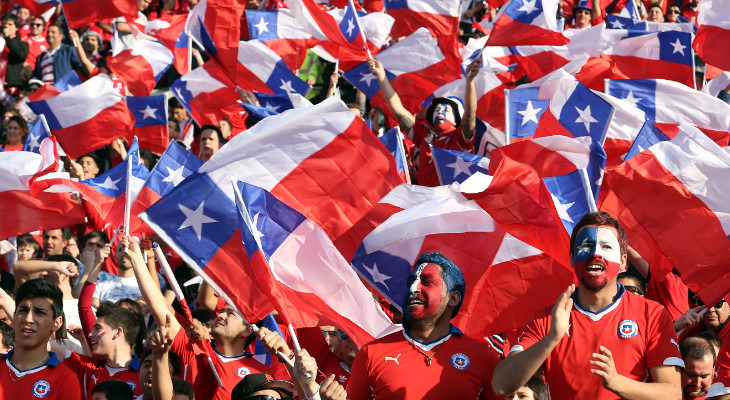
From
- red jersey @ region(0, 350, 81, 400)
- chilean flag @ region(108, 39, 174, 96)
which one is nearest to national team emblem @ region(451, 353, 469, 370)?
red jersey @ region(0, 350, 81, 400)

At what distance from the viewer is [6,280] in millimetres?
9805

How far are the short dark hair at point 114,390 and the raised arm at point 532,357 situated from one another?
2496mm

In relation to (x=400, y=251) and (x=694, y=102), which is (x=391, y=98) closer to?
(x=694, y=102)

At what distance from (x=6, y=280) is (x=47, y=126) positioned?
1.93 m

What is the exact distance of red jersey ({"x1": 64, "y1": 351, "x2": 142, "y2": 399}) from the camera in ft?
22.3

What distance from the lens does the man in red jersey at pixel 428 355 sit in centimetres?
497

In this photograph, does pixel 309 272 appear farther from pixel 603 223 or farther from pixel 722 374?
pixel 722 374

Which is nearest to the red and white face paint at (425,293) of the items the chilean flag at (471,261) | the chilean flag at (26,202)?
the chilean flag at (471,261)

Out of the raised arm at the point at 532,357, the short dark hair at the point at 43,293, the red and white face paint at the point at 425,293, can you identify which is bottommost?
the short dark hair at the point at 43,293

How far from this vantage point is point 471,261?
7184mm

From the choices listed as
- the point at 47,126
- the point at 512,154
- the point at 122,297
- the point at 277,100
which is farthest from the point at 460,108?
the point at 47,126

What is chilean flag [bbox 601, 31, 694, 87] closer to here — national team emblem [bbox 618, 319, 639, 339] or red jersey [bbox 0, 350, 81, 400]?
national team emblem [bbox 618, 319, 639, 339]

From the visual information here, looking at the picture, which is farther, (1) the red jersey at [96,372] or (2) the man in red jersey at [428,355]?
(1) the red jersey at [96,372]

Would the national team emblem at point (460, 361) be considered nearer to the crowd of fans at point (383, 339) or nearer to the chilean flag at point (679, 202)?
the crowd of fans at point (383, 339)
